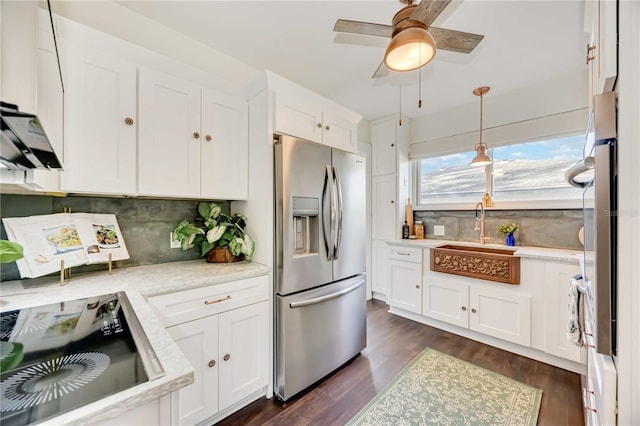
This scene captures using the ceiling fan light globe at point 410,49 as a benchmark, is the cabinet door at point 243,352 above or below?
below

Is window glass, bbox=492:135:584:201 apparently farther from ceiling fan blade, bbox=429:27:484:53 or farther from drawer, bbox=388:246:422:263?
ceiling fan blade, bbox=429:27:484:53

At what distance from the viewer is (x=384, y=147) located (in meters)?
3.63

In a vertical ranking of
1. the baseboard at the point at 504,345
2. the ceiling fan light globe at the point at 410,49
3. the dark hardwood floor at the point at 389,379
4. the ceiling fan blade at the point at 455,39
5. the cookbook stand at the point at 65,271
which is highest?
the ceiling fan blade at the point at 455,39

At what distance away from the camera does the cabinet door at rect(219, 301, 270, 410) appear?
1.53 metres

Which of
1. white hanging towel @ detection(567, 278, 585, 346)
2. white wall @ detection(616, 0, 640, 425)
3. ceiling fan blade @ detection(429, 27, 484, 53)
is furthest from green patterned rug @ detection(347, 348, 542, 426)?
ceiling fan blade @ detection(429, 27, 484, 53)

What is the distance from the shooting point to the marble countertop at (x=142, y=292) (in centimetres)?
53

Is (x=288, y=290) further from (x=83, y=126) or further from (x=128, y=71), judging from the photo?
(x=128, y=71)

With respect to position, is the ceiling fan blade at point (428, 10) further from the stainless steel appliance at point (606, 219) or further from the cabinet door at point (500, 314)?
the cabinet door at point (500, 314)

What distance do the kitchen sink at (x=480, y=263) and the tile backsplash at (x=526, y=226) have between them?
369mm

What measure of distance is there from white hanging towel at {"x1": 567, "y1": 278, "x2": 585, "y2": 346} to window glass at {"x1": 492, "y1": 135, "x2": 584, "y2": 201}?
1897 mm

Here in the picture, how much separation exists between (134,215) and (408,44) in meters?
2.00

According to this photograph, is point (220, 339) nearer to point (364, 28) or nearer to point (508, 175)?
point (364, 28)

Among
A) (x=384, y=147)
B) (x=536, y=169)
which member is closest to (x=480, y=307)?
(x=536, y=169)

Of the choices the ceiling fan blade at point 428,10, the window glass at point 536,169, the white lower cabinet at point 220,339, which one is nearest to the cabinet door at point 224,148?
the white lower cabinet at point 220,339
